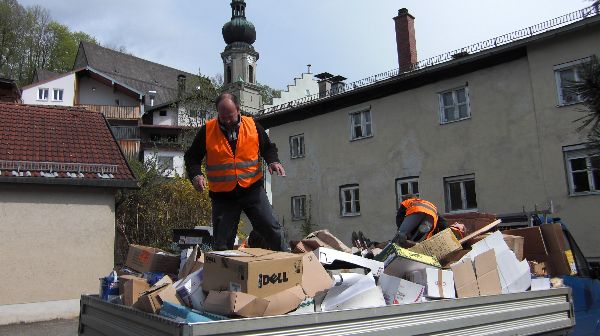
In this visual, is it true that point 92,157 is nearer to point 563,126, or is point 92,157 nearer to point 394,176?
point 394,176

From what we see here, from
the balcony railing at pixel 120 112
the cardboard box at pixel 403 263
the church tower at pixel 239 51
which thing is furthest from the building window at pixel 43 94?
the cardboard box at pixel 403 263

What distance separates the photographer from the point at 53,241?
10.9 m

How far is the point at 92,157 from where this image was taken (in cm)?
1216

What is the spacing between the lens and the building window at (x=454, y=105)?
51.5 ft

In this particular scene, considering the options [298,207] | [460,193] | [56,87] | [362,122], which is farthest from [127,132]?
[460,193]

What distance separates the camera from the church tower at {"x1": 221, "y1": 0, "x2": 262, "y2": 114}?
194 ft

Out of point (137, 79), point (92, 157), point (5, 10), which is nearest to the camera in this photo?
point (92, 157)

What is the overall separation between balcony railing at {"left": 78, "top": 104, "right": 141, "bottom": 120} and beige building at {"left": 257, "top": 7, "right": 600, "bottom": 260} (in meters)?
23.5

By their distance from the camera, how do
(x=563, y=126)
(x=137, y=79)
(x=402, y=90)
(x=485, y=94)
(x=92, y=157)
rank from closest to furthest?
1. (x=92, y=157)
2. (x=563, y=126)
3. (x=485, y=94)
4. (x=402, y=90)
5. (x=137, y=79)

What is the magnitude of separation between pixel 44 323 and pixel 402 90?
1253cm

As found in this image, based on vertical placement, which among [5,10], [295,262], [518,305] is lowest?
[518,305]

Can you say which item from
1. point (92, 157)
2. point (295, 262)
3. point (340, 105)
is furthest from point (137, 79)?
point (295, 262)

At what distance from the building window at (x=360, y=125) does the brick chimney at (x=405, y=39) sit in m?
2.33

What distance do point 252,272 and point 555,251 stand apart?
128 inches
